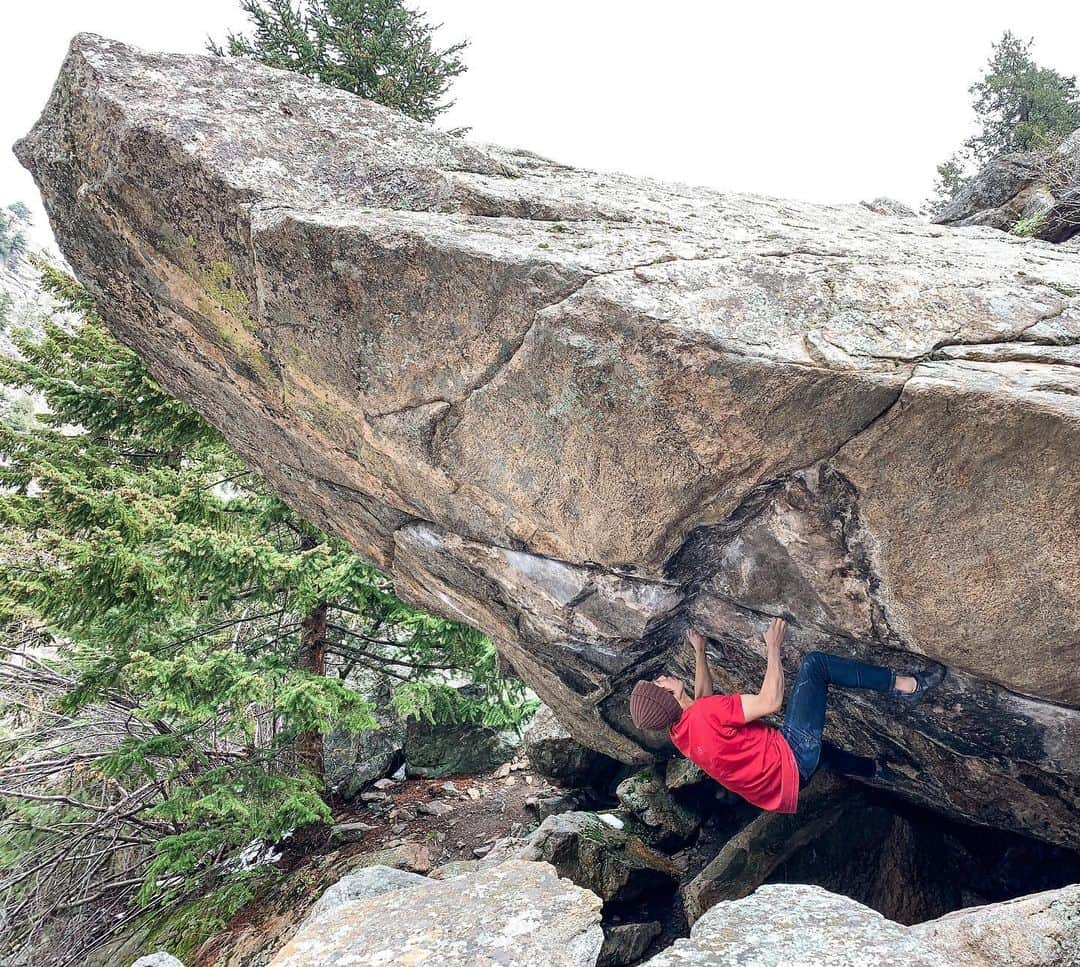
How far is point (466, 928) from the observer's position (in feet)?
14.8

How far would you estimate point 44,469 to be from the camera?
7.77 m

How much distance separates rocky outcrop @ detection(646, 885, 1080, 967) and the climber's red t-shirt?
1376 millimetres

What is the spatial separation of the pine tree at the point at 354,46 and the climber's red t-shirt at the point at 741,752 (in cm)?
1381

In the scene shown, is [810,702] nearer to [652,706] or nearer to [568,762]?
[652,706]

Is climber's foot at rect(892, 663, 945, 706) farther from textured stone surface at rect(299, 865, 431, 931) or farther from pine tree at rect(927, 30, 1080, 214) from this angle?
pine tree at rect(927, 30, 1080, 214)

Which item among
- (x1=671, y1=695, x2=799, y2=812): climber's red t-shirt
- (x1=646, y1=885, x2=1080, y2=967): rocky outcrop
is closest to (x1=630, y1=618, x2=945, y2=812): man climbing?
(x1=671, y1=695, x2=799, y2=812): climber's red t-shirt

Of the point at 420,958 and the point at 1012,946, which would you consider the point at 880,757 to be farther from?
the point at 420,958

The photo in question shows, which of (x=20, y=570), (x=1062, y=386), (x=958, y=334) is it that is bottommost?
(x=20, y=570)

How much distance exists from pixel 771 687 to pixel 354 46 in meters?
14.4

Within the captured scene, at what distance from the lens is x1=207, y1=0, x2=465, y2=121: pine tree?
1288 centimetres

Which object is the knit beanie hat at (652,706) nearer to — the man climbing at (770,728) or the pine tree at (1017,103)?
the man climbing at (770,728)

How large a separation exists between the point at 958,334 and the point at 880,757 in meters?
4.95

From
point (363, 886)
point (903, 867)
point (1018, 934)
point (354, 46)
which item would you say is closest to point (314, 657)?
point (363, 886)

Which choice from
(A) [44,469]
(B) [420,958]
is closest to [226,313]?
(A) [44,469]
